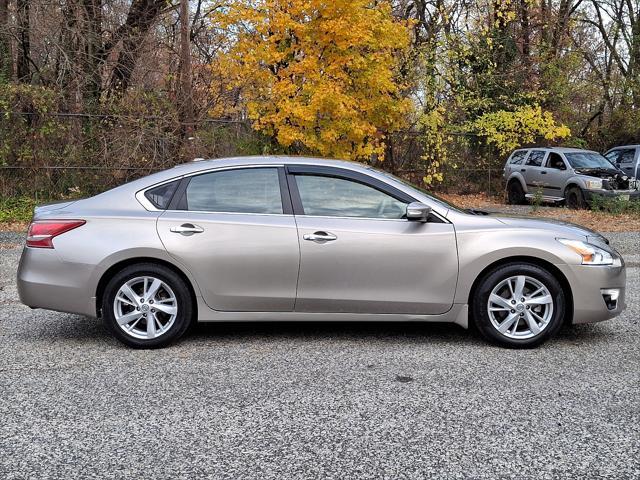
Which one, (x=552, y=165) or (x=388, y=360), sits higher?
(x=552, y=165)

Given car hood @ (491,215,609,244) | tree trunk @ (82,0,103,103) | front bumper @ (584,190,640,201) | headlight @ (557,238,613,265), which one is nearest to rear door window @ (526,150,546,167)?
front bumper @ (584,190,640,201)

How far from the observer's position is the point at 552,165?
58.0 feet

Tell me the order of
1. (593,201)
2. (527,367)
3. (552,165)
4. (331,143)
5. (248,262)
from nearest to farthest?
(527,367) < (248,262) < (331,143) < (593,201) < (552,165)

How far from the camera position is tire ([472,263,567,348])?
5.20 meters

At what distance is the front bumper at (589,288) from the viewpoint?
17.0 feet

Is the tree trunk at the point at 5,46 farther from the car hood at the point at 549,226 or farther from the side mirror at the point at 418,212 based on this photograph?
the car hood at the point at 549,226

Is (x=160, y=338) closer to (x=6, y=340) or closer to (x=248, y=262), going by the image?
(x=248, y=262)

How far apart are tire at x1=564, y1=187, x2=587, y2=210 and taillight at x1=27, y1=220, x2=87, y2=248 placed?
1398 cm

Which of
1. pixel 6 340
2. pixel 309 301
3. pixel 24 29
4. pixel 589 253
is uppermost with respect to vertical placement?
pixel 24 29

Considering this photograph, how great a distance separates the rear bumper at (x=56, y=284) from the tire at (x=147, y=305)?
0.52 ft

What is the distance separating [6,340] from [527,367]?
4272mm

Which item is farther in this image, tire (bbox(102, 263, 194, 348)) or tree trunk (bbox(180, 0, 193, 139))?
tree trunk (bbox(180, 0, 193, 139))

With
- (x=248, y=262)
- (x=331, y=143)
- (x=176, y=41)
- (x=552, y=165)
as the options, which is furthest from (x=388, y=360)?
(x=176, y=41)

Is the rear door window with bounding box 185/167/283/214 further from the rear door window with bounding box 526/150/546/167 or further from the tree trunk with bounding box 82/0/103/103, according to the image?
the rear door window with bounding box 526/150/546/167
